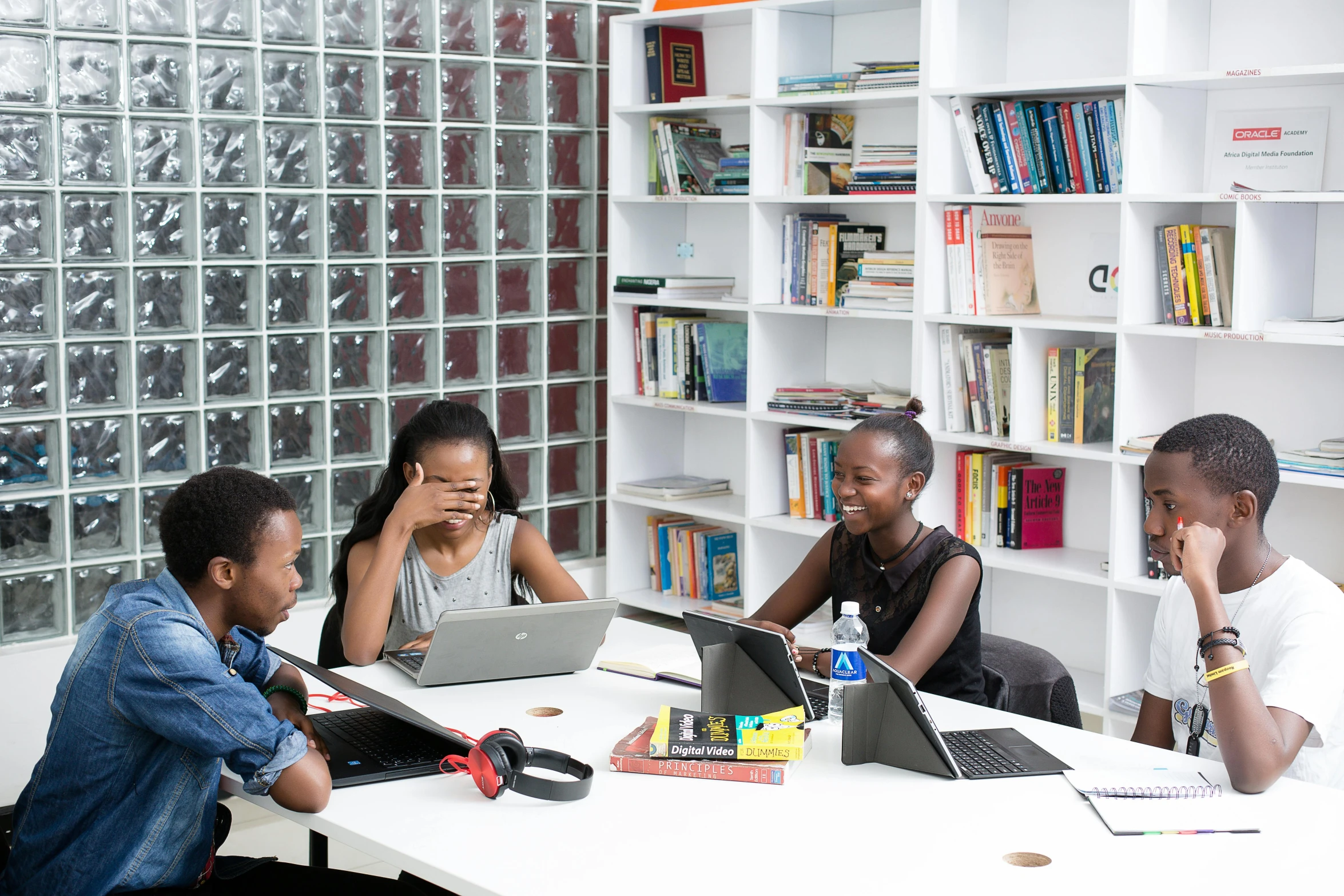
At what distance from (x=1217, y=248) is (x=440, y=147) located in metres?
2.25

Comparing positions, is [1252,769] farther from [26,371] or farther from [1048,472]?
[26,371]

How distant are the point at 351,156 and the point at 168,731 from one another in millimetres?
2688

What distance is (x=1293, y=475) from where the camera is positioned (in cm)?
319

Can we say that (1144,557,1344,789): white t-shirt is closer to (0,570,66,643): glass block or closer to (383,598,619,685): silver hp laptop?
(383,598,619,685): silver hp laptop

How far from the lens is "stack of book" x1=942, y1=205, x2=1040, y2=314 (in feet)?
12.2

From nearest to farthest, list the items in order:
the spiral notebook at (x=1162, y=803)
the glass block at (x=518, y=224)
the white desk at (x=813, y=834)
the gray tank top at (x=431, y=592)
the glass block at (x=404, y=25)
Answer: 1. the white desk at (x=813, y=834)
2. the spiral notebook at (x=1162, y=803)
3. the gray tank top at (x=431, y=592)
4. the glass block at (x=404, y=25)
5. the glass block at (x=518, y=224)

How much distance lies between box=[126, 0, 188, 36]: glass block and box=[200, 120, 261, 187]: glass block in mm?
250

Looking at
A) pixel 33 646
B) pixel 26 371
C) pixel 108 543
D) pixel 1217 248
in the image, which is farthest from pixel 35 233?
pixel 1217 248

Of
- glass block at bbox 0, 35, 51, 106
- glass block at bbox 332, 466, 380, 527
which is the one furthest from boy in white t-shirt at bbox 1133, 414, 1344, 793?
glass block at bbox 0, 35, 51, 106

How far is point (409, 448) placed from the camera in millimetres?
2613

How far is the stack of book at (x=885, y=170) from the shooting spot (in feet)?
12.7

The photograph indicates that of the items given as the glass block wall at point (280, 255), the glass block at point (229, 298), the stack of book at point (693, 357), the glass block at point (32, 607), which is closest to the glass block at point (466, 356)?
the glass block wall at point (280, 255)

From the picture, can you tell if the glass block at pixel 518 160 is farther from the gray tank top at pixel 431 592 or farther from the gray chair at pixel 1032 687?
the gray chair at pixel 1032 687

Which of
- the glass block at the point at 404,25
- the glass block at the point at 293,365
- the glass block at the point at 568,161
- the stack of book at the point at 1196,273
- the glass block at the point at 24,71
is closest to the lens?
the stack of book at the point at 1196,273
